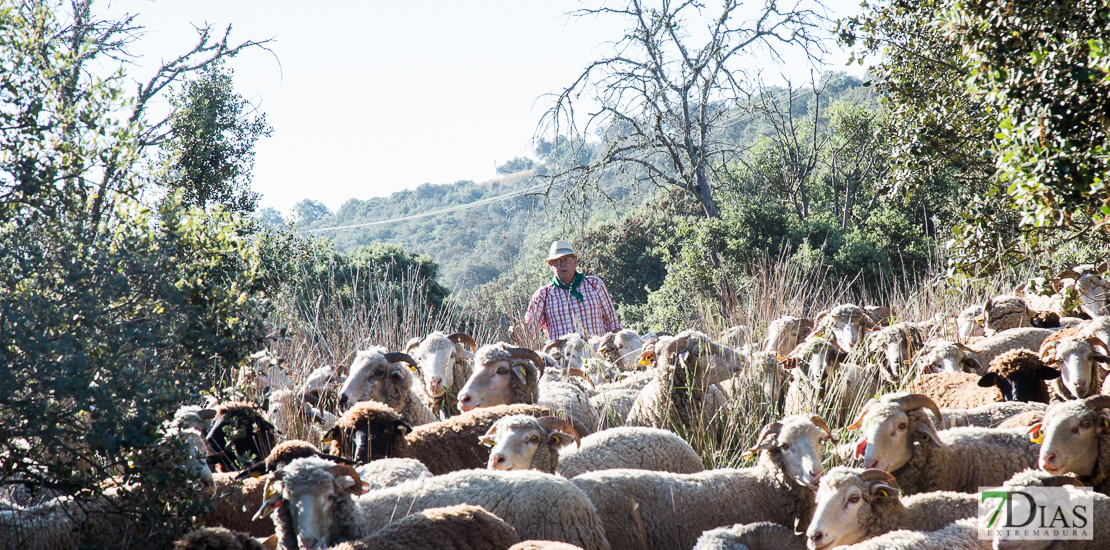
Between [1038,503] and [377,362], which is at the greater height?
Answer: [377,362]

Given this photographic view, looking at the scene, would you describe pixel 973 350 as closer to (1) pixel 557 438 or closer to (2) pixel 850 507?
(2) pixel 850 507

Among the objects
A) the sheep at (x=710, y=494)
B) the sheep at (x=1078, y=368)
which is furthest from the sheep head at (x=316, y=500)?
the sheep at (x=1078, y=368)

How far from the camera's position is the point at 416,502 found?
3.33 m

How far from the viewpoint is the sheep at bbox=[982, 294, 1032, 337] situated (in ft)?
25.6

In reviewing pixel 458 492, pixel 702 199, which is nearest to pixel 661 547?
pixel 458 492

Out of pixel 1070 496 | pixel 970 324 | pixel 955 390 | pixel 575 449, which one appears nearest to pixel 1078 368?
pixel 955 390

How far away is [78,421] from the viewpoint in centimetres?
266

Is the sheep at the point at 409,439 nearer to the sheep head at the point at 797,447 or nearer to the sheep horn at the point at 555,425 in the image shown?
the sheep horn at the point at 555,425

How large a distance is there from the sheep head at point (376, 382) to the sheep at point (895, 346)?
366cm

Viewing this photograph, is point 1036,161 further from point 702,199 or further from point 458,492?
point 702,199

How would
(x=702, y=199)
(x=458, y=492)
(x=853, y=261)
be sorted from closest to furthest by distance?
(x=458, y=492), (x=853, y=261), (x=702, y=199)

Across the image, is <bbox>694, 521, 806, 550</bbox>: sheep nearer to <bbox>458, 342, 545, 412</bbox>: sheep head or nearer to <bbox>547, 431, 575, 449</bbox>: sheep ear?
<bbox>547, 431, 575, 449</bbox>: sheep ear

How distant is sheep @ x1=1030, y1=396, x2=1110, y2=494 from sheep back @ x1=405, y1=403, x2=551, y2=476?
3006 mm

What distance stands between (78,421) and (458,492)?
4.93 ft
